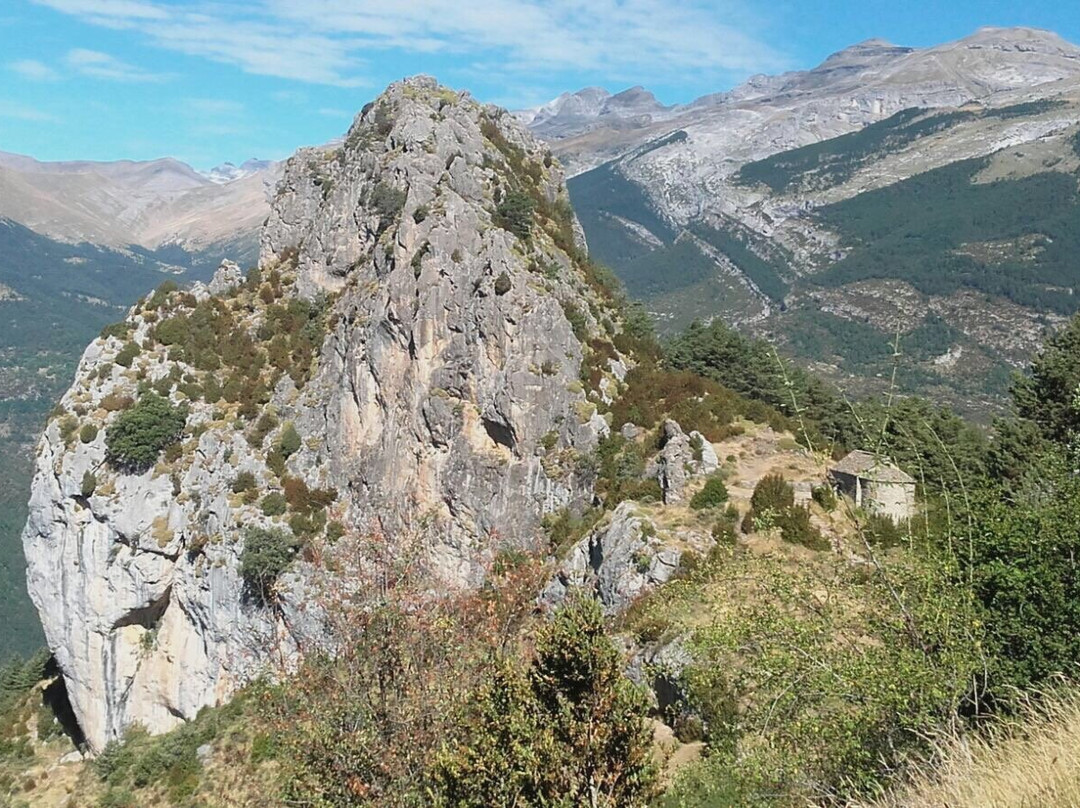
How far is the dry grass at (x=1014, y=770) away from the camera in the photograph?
6.05m

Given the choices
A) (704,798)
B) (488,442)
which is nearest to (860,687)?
(704,798)

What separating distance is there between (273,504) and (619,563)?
20019 millimetres

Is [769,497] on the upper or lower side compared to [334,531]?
upper

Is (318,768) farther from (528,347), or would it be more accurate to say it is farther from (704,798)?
(528,347)

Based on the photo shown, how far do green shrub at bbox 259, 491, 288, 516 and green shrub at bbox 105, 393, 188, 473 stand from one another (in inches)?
285

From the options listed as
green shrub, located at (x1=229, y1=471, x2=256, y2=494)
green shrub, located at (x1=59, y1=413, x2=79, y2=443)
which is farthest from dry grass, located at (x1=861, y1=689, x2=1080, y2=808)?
green shrub, located at (x1=59, y1=413, x2=79, y2=443)

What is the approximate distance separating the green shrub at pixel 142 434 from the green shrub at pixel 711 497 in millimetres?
28612

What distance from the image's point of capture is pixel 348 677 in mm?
13008

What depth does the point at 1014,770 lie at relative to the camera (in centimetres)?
646

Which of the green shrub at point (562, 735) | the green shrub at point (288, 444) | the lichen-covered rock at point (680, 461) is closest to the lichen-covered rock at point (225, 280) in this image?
the green shrub at point (288, 444)

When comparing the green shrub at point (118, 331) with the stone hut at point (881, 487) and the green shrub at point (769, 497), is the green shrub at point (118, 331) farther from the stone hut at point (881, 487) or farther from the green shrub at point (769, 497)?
→ the stone hut at point (881, 487)

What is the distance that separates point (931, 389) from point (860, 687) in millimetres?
145283

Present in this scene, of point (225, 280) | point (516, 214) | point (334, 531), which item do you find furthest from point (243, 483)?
point (516, 214)

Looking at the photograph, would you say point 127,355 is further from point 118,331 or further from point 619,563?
point 619,563
